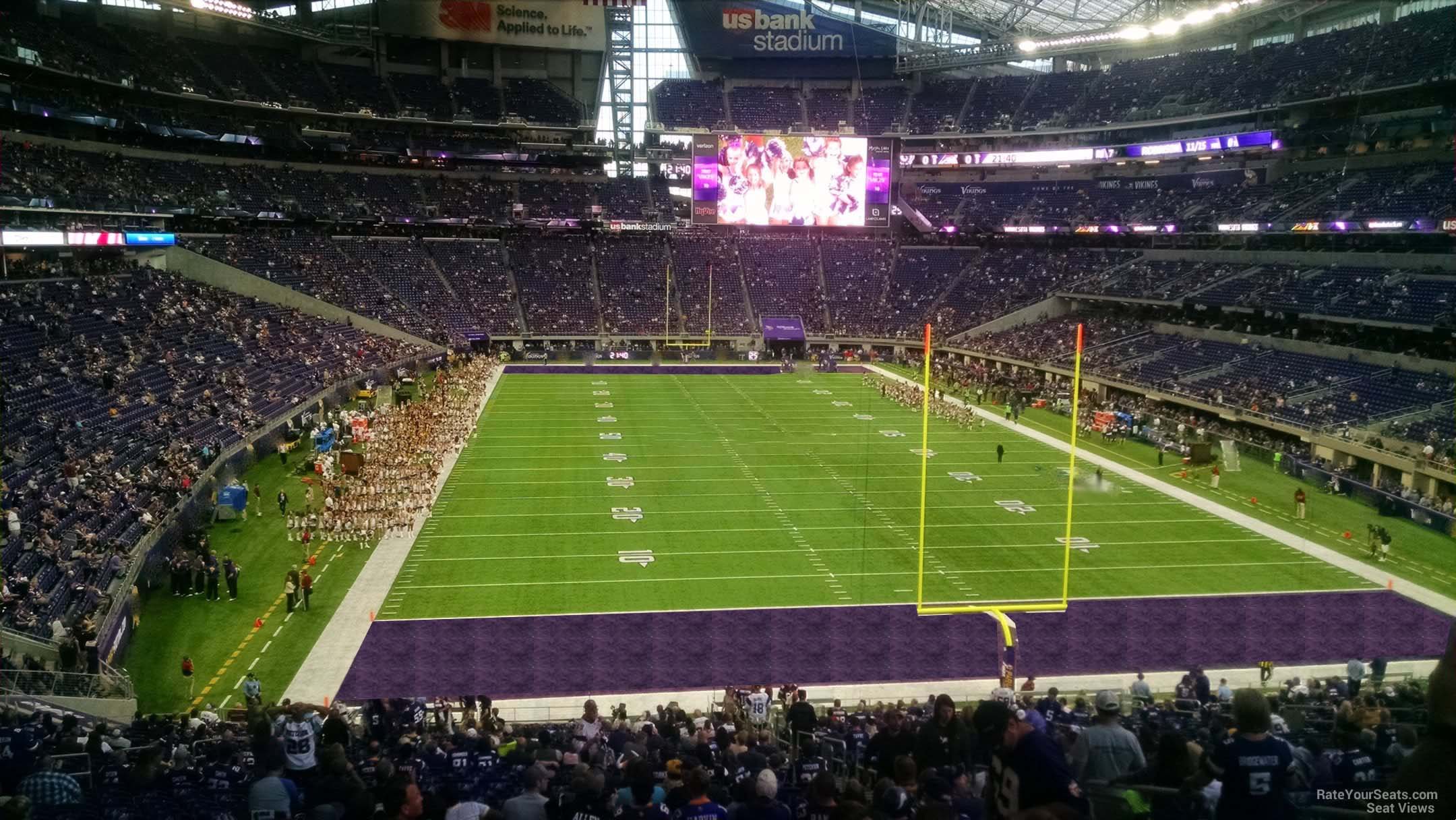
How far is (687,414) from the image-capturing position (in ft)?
126

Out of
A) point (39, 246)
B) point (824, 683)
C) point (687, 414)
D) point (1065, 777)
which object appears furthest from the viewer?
point (687, 414)

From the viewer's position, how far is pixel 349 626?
1742 centimetres

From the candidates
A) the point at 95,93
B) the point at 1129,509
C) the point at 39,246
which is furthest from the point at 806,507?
the point at 95,93

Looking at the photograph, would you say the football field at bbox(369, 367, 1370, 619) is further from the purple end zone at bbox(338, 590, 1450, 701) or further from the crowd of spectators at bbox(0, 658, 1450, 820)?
the crowd of spectators at bbox(0, 658, 1450, 820)

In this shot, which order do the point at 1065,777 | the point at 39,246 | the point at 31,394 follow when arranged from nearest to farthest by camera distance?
the point at 1065,777, the point at 31,394, the point at 39,246

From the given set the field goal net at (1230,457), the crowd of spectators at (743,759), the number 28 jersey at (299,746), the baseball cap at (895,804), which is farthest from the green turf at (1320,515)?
the number 28 jersey at (299,746)

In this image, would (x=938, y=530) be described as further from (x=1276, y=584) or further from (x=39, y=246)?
(x=39, y=246)

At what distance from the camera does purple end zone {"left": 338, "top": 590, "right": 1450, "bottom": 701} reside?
15469 mm

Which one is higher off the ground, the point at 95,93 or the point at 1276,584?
the point at 95,93

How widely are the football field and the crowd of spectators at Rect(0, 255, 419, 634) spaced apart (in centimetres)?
496

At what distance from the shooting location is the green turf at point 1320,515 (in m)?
21.2

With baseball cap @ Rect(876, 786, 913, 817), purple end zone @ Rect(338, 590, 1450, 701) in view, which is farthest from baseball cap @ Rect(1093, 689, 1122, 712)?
purple end zone @ Rect(338, 590, 1450, 701)

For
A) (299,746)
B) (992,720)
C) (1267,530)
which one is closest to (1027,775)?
(992,720)

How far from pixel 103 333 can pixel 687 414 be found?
60.8 feet
